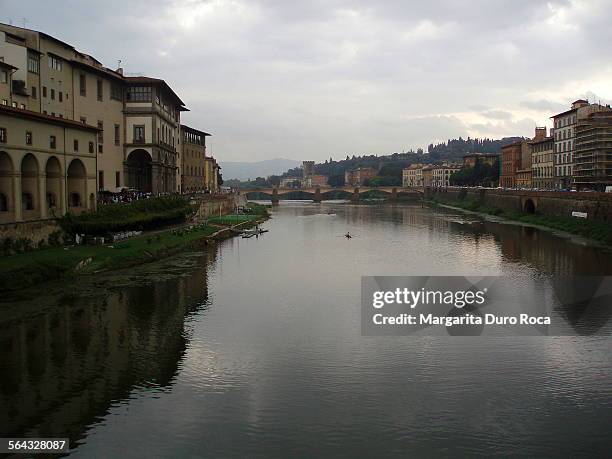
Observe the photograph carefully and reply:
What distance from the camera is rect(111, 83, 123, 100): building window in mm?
42606

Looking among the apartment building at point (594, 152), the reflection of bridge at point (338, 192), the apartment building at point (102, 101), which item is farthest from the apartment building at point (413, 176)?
the apartment building at point (102, 101)

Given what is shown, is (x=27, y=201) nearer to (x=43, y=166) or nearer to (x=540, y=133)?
(x=43, y=166)

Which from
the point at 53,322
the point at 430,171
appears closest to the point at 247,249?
the point at 53,322

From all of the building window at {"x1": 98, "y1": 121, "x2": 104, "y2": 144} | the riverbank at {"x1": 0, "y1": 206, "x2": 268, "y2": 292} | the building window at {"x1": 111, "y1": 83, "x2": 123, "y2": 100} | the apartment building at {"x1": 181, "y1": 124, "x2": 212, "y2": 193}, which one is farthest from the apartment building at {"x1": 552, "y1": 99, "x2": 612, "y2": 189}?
the building window at {"x1": 98, "y1": 121, "x2": 104, "y2": 144}

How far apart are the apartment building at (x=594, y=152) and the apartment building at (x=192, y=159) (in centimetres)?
3737

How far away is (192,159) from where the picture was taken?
68375 millimetres

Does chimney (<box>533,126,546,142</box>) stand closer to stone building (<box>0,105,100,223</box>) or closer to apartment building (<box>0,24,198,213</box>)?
apartment building (<box>0,24,198,213</box>)

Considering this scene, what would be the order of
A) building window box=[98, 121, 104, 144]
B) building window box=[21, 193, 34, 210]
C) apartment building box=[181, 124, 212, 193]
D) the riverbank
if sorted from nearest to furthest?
1. the riverbank
2. building window box=[21, 193, 34, 210]
3. building window box=[98, 121, 104, 144]
4. apartment building box=[181, 124, 212, 193]

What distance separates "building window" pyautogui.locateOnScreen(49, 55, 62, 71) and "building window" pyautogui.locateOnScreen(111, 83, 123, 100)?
246 inches

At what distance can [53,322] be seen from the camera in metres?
19.6

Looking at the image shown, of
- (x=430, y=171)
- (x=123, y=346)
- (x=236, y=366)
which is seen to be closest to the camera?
(x=236, y=366)

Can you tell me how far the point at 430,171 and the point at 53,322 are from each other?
139287 millimetres

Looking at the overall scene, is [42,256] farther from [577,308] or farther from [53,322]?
[577,308]

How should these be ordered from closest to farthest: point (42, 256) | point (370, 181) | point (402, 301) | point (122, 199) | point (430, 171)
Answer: point (402, 301) → point (42, 256) → point (122, 199) → point (430, 171) → point (370, 181)
